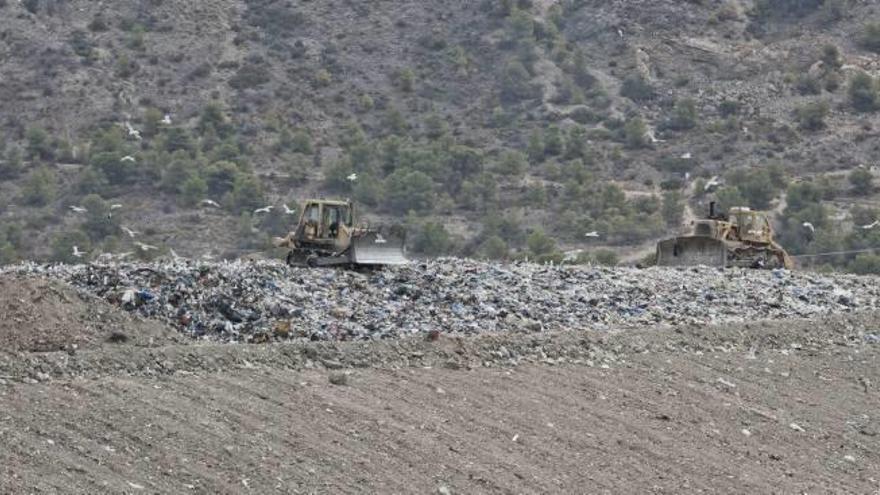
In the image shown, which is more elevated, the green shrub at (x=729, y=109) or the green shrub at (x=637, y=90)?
the green shrub at (x=637, y=90)

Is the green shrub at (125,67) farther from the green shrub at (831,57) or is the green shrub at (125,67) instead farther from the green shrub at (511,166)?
the green shrub at (831,57)

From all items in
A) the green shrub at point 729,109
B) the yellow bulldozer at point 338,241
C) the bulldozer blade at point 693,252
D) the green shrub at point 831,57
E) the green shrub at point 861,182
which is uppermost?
the green shrub at point 831,57

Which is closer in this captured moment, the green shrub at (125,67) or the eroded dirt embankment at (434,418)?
the eroded dirt embankment at (434,418)

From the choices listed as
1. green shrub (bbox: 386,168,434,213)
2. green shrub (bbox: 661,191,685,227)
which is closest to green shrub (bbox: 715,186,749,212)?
green shrub (bbox: 661,191,685,227)

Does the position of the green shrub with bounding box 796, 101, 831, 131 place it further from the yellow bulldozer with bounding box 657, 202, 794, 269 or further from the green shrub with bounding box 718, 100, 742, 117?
the yellow bulldozer with bounding box 657, 202, 794, 269

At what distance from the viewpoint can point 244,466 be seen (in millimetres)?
13125

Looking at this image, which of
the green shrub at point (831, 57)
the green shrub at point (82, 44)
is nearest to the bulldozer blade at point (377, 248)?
the green shrub at point (82, 44)

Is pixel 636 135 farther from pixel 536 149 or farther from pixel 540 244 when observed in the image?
pixel 540 244

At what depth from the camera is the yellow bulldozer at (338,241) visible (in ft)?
86.7

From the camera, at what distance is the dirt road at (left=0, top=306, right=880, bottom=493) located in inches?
510

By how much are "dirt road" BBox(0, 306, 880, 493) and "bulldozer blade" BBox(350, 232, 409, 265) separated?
668cm

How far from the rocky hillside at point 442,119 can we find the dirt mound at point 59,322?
28.9 meters


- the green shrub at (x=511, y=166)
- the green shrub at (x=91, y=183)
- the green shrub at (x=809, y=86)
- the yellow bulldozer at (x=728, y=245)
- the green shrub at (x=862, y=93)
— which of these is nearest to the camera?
the yellow bulldozer at (x=728, y=245)

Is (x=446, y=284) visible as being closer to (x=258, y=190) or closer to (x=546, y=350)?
(x=546, y=350)
